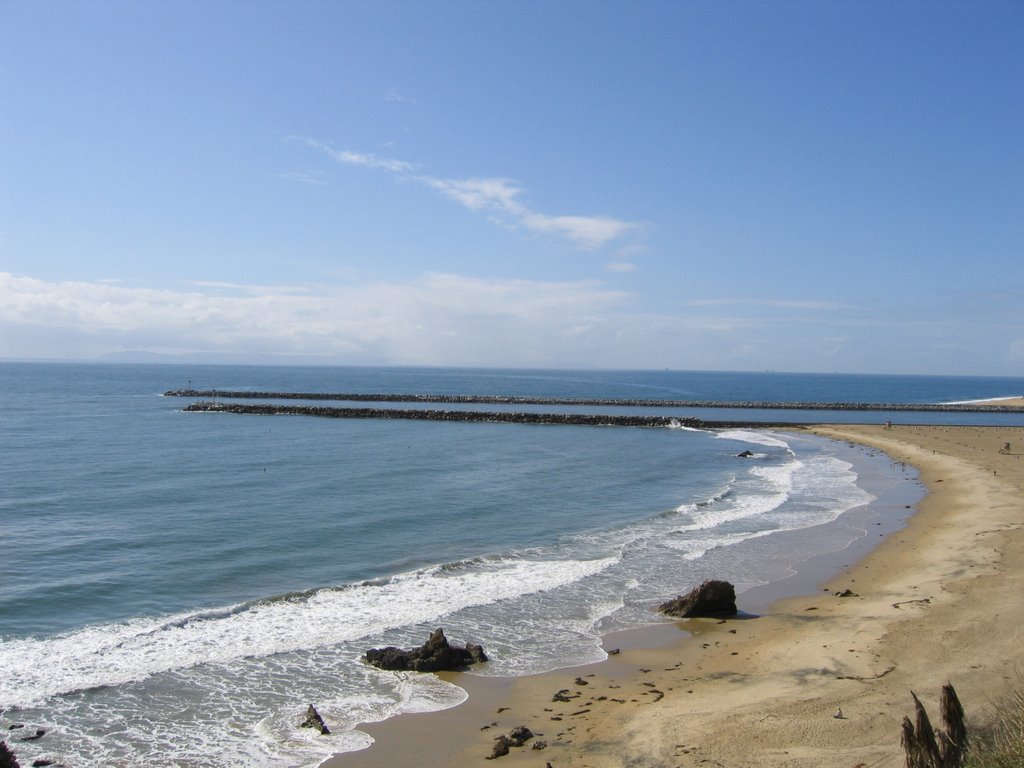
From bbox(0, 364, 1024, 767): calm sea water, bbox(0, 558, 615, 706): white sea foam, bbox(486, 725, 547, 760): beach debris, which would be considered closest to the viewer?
bbox(486, 725, 547, 760): beach debris

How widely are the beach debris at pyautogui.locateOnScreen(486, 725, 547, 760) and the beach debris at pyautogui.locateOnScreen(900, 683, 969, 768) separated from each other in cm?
492

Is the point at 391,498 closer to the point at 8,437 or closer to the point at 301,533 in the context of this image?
the point at 301,533

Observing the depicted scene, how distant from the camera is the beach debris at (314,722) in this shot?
11357mm

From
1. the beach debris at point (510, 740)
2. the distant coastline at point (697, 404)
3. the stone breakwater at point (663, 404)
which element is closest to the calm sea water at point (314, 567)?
the beach debris at point (510, 740)

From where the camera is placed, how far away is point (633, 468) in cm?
4378

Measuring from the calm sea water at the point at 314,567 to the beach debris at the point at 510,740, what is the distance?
75.7 inches

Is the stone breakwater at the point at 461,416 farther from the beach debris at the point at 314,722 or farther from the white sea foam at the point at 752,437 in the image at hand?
the beach debris at the point at 314,722

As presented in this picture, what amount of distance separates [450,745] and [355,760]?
140cm

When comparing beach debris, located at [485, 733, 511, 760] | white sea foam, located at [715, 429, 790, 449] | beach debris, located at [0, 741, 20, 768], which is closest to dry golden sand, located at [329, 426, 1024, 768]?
beach debris, located at [485, 733, 511, 760]

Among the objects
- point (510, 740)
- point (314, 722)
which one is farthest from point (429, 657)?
point (510, 740)

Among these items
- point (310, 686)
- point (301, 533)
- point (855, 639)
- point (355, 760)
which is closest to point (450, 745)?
point (355, 760)

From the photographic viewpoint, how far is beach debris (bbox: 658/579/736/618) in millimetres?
17047

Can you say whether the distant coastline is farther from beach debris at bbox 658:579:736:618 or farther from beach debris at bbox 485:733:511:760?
beach debris at bbox 485:733:511:760

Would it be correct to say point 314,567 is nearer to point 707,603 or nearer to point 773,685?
point 707,603
